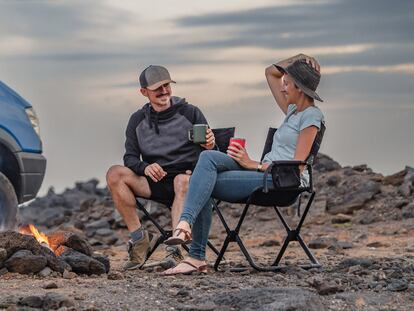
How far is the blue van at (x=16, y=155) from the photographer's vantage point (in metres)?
10.2

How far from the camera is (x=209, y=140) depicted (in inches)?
341

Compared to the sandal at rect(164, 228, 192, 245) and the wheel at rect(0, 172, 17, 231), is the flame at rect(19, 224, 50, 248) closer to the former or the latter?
the wheel at rect(0, 172, 17, 231)

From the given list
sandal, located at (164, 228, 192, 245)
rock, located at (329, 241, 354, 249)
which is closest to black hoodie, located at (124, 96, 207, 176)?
sandal, located at (164, 228, 192, 245)

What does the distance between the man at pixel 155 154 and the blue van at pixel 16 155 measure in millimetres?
1703

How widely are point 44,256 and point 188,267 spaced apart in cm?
113

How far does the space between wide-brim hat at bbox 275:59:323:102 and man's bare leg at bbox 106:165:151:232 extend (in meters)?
1.57

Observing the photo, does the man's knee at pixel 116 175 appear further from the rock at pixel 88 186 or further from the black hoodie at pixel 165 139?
the rock at pixel 88 186

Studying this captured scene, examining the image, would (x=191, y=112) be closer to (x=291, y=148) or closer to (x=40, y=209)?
(x=291, y=148)

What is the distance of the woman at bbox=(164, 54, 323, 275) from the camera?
7.92m

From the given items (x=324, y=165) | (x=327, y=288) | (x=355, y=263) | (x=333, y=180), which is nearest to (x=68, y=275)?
(x=327, y=288)

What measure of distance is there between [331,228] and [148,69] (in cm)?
576

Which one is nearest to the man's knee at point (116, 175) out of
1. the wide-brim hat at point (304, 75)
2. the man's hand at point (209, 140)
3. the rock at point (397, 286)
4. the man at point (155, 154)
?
the man at point (155, 154)

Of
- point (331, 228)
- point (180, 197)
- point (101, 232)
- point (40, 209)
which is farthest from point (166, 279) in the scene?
point (40, 209)

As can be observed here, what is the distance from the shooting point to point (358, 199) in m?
14.8
